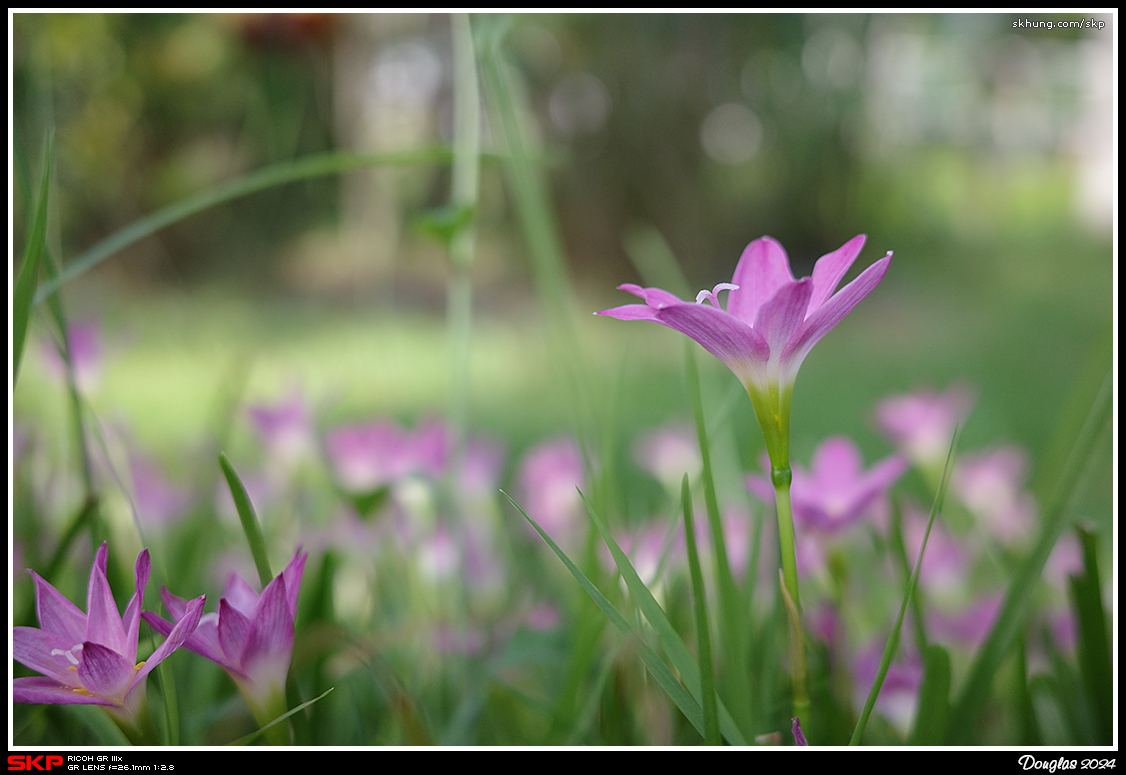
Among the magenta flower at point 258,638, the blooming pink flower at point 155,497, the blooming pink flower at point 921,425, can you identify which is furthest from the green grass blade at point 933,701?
the blooming pink flower at point 155,497

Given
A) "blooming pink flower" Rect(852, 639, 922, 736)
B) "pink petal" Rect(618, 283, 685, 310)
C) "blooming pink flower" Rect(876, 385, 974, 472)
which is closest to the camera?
"pink petal" Rect(618, 283, 685, 310)

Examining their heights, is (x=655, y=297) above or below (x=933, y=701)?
above

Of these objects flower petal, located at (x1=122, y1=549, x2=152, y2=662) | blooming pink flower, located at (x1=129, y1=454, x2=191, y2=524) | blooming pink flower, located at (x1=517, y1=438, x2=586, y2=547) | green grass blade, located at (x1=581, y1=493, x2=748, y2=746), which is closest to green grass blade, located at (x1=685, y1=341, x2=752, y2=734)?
green grass blade, located at (x1=581, y1=493, x2=748, y2=746)

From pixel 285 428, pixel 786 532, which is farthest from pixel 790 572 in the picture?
pixel 285 428

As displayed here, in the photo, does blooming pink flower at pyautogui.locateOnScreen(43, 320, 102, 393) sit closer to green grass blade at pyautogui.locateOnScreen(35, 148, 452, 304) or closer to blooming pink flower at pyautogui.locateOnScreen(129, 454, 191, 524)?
blooming pink flower at pyautogui.locateOnScreen(129, 454, 191, 524)

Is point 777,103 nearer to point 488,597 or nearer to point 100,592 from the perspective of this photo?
point 488,597

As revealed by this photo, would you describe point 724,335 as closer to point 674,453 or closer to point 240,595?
point 240,595

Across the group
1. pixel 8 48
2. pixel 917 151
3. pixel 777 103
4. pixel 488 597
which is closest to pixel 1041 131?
pixel 917 151
